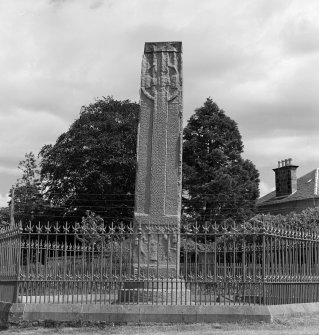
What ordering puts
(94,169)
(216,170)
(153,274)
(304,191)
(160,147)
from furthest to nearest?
1. (304,191)
2. (216,170)
3. (94,169)
4. (160,147)
5. (153,274)

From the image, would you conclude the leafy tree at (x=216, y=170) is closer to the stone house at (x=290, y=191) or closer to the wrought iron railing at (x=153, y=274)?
the stone house at (x=290, y=191)

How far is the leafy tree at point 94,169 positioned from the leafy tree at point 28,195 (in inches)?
60.6

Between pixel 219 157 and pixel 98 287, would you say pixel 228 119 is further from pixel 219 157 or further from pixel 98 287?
pixel 98 287

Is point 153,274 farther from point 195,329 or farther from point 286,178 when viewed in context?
point 286,178

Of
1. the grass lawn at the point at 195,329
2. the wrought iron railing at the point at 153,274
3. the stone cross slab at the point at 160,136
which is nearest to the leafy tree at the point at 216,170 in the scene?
the stone cross slab at the point at 160,136

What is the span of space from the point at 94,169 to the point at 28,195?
10442 mm

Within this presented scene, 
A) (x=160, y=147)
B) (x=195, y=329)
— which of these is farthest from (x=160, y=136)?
(x=195, y=329)

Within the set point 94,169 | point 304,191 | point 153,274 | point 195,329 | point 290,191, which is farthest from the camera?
point 290,191

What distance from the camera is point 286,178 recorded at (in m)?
60.9

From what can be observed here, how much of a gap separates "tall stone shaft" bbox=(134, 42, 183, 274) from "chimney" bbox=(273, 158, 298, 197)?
4596 centimetres

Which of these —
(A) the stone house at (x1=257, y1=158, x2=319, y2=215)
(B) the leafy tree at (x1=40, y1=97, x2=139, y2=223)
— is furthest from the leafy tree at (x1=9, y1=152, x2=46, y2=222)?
(A) the stone house at (x1=257, y1=158, x2=319, y2=215)

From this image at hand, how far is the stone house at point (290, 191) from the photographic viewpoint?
57.2 meters


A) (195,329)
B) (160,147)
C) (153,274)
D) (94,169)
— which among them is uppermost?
(94,169)

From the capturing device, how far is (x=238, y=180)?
4500 cm
